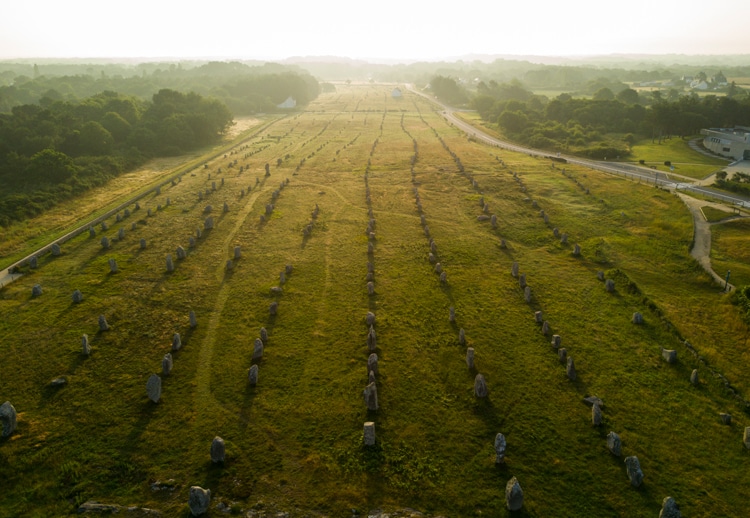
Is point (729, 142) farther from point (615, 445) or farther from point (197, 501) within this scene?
point (197, 501)

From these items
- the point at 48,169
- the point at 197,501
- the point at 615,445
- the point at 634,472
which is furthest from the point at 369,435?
the point at 48,169

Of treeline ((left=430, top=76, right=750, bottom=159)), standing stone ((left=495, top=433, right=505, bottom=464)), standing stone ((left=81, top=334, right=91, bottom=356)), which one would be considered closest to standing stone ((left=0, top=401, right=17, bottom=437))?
standing stone ((left=81, top=334, right=91, bottom=356))

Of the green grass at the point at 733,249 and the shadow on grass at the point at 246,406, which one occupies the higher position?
the green grass at the point at 733,249

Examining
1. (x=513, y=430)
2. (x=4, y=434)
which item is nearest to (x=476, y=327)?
(x=513, y=430)

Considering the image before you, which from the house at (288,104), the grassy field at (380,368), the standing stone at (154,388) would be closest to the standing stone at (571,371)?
the grassy field at (380,368)

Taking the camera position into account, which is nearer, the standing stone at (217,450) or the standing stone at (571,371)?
the standing stone at (217,450)

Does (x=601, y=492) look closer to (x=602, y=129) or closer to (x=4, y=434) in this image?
(x=4, y=434)

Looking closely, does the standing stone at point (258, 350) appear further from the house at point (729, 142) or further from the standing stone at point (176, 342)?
the house at point (729, 142)
